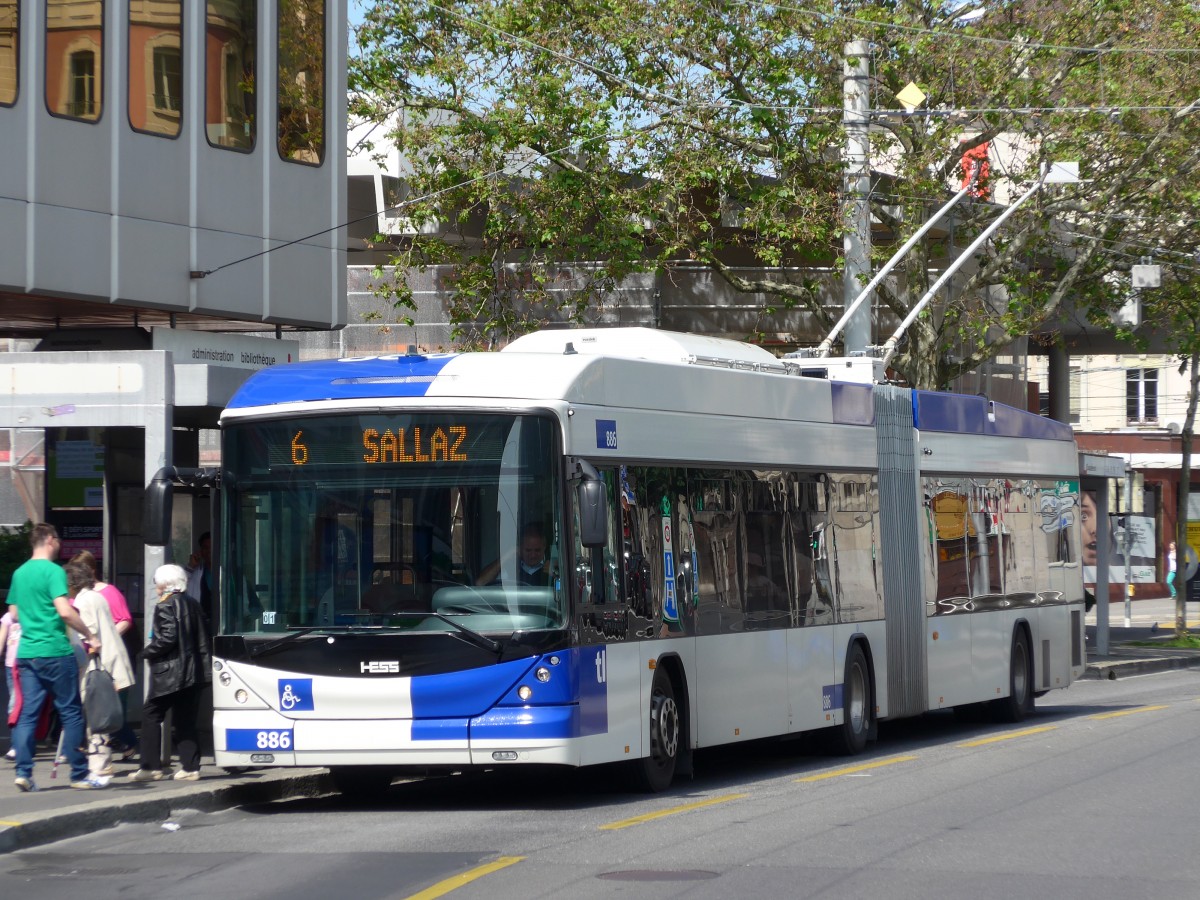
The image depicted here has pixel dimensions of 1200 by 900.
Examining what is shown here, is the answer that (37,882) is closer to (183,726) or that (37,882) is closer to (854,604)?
(183,726)

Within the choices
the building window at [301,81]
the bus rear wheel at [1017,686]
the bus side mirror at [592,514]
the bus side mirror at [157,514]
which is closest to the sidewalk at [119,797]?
the bus side mirror at [157,514]

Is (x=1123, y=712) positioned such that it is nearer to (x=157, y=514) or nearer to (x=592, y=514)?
(x=592, y=514)

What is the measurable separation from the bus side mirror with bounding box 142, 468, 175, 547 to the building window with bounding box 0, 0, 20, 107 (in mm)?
5512

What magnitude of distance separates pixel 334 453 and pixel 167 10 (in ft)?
24.2

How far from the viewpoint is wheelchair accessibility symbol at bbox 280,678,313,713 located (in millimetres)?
11703

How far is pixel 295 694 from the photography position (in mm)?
11734

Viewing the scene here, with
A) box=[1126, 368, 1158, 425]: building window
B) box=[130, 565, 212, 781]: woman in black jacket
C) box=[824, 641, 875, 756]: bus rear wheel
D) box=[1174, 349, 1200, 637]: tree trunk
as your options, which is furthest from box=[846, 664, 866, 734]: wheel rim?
box=[1126, 368, 1158, 425]: building window

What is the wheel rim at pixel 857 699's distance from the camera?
51.8 feet

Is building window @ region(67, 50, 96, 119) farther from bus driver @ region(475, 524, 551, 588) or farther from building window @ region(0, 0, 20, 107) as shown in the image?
bus driver @ region(475, 524, 551, 588)

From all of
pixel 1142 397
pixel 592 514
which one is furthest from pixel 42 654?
pixel 1142 397

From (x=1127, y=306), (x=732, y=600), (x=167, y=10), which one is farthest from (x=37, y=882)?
(x=1127, y=306)

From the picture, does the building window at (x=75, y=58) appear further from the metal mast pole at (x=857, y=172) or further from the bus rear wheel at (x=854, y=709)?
the metal mast pole at (x=857, y=172)

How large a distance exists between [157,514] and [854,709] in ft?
22.1

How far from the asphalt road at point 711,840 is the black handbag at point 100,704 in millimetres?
875
